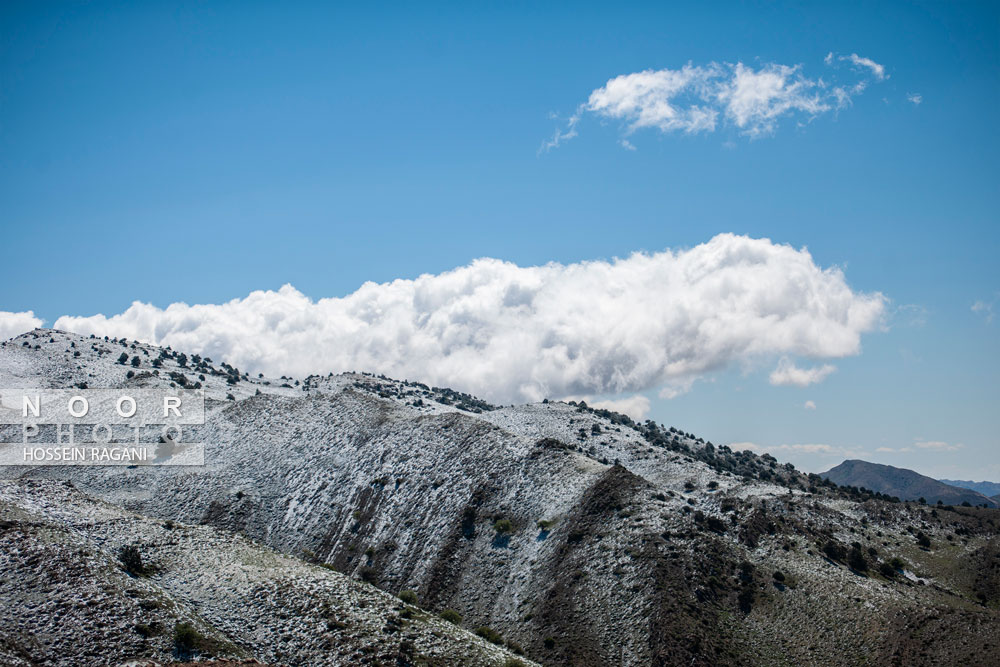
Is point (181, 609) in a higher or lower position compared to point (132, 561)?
lower

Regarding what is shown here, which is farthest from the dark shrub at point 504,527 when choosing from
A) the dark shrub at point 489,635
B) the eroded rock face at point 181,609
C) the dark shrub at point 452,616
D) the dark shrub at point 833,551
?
the dark shrub at point 833,551

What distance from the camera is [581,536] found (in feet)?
205

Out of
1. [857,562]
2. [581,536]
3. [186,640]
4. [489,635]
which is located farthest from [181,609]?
[857,562]

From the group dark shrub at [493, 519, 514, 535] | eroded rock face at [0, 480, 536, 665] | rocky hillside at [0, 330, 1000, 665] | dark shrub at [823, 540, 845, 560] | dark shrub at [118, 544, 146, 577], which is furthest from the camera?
dark shrub at [493, 519, 514, 535]

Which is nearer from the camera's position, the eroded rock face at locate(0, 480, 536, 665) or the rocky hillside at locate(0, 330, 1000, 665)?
the eroded rock face at locate(0, 480, 536, 665)

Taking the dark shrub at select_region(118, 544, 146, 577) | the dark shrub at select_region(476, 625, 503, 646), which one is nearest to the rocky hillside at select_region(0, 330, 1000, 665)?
the dark shrub at select_region(476, 625, 503, 646)

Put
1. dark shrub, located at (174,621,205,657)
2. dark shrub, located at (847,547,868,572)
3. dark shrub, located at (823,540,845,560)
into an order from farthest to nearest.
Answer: dark shrub, located at (823,540,845,560) < dark shrub, located at (847,547,868,572) < dark shrub, located at (174,621,205,657)

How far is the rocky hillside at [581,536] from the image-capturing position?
4922 cm

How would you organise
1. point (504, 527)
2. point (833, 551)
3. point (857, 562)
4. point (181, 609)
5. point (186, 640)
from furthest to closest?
point (504, 527)
point (833, 551)
point (857, 562)
point (181, 609)
point (186, 640)

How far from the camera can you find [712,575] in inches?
2210

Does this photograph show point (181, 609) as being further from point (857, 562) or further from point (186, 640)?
point (857, 562)

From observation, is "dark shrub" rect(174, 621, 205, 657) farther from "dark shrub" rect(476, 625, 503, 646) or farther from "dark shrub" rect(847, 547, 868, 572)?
"dark shrub" rect(847, 547, 868, 572)

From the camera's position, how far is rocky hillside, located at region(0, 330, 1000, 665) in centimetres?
4922

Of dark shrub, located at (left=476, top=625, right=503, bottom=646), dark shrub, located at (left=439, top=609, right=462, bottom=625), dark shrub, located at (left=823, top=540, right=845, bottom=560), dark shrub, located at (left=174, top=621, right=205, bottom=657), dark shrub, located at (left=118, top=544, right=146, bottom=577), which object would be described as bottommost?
dark shrub, located at (left=476, top=625, right=503, bottom=646)
